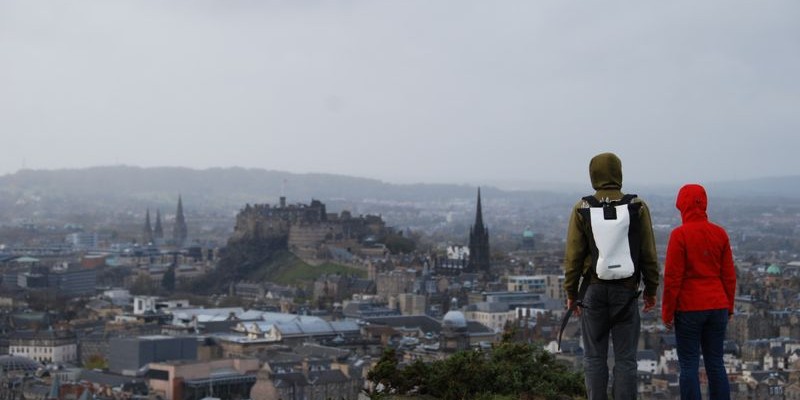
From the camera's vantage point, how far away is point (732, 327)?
2501 inches

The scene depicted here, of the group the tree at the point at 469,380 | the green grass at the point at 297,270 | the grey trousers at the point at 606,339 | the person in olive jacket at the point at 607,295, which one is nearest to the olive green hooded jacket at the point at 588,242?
the person in olive jacket at the point at 607,295

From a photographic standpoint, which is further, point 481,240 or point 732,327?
point 481,240

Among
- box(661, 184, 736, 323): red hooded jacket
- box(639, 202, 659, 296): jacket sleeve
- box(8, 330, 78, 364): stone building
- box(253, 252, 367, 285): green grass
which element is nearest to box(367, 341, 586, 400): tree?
box(661, 184, 736, 323): red hooded jacket

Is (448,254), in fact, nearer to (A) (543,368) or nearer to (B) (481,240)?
(B) (481,240)

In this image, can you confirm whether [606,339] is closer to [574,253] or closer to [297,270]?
[574,253]

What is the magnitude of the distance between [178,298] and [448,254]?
933 inches

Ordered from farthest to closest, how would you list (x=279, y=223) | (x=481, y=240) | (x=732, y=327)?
(x=279, y=223) < (x=481, y=240) < (x=732, y=327)

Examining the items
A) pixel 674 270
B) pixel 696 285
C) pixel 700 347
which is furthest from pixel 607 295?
pixel 700 347

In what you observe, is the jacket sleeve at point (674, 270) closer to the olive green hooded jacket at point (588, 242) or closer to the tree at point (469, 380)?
the olive green hooded jacket at point (588, 242)

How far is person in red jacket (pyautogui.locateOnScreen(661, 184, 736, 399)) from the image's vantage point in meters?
8.70

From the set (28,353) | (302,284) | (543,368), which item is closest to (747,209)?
(302,284)

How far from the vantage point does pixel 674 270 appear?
870cm

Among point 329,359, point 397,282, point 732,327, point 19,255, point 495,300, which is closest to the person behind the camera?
point 329,359

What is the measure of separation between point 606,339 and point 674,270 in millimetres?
581
